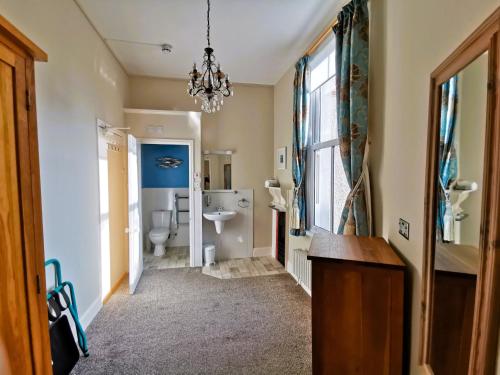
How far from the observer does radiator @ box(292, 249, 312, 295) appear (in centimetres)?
309

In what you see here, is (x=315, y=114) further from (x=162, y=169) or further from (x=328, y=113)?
(x=162, y=169)

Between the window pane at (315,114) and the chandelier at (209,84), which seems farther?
the window pane at (315,114)

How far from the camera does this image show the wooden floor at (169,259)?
4.21 meters

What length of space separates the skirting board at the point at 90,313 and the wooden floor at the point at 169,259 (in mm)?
1313

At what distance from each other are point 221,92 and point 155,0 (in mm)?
1014

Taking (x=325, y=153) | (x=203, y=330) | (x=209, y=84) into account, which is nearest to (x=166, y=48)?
(x=209, y=84)

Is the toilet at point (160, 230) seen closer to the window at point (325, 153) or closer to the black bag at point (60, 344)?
the black bag at point (60, 344)

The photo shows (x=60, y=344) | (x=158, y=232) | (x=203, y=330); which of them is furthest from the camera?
(x=158, y=232)

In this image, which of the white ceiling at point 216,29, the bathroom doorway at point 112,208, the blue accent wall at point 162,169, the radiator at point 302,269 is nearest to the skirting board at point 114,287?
the bathroom doorway at point 112,208

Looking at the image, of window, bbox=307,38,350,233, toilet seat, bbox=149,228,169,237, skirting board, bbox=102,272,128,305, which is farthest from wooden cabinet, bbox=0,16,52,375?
toilet seat, bbox=149,228,169,237

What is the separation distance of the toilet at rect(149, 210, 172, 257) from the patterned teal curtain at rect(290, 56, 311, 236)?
2519 millimetres

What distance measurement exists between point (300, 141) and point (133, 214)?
2.31 meters

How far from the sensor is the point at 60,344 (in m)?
1.86

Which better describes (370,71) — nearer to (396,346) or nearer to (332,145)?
(332,145)
